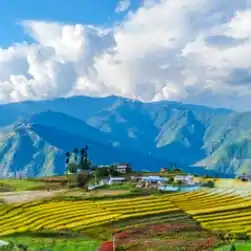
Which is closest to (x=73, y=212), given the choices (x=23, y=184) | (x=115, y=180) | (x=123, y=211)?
(x=123, y=211)

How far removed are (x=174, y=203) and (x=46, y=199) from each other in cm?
3095

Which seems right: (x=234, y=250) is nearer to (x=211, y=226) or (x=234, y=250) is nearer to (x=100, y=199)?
(x=211, y=226)

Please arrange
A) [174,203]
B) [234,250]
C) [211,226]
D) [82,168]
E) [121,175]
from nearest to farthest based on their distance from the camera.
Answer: [234,250], [211,226], [174,203], [121,175], [82,168]

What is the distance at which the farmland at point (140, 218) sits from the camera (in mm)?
72125

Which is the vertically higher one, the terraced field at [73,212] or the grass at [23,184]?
the grass at [23,184]

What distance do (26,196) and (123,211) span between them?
38310 mm

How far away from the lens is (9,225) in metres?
90.8

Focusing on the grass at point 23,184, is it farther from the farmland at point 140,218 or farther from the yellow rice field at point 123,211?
the yellow rice field at point 123,211

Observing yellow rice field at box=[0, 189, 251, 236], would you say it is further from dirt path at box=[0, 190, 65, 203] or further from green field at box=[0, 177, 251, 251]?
dirt path at box=[0, 190, 65, 203]

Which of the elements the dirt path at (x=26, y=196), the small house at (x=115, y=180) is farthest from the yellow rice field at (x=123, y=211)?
the small house at (x=115, y=180)

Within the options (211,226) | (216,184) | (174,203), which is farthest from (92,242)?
(216,184)

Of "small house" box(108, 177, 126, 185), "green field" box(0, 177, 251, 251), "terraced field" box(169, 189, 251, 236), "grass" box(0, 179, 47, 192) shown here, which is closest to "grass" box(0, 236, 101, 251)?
"green field" box(0, 177, 251, 251)

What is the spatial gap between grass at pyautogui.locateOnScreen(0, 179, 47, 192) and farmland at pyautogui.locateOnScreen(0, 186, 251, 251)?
35.5 metres

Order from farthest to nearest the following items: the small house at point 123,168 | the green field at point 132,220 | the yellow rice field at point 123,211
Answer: the small house at point 123,168
the yellow rice field at point 123,211
the green field at point 132,220
